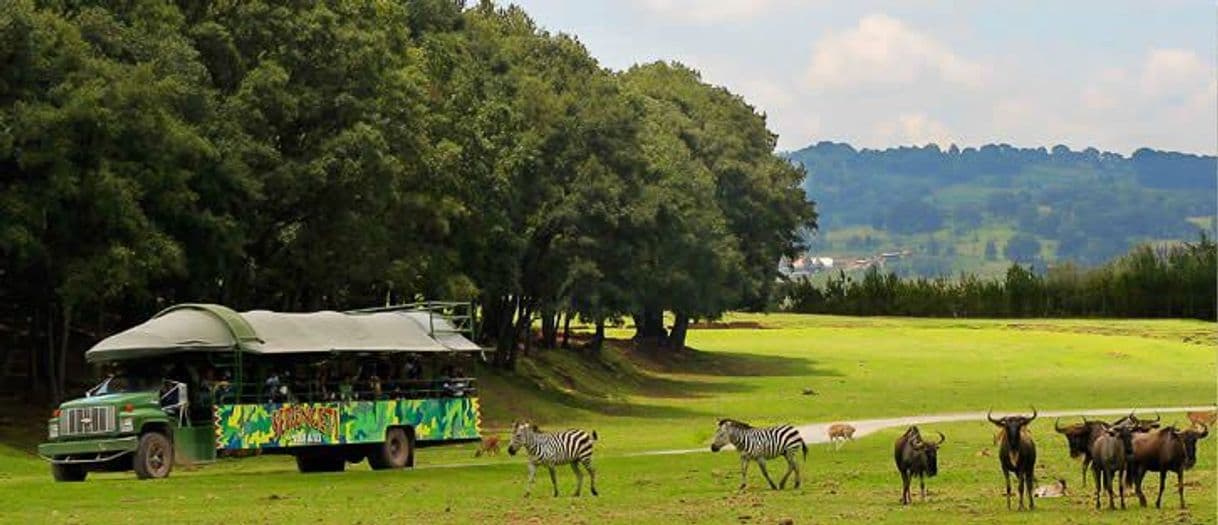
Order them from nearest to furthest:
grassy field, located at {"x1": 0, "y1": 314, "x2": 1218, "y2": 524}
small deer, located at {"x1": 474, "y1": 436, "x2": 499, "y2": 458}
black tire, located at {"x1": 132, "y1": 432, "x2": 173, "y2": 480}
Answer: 1. grassy field, located at {"x1": 0, "y1": 314, "x2": 1218, "y2": 524}
2. black tire, located at {"x1": 132, "y1": 432, "x2": 173, "y2": 480}
3. small deer, located at {"x1": 474, "y1": 436, "x2": 499, "y2": 458}

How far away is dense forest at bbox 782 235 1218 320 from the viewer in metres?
160

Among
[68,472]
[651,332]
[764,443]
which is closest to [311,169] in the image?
[68,472]

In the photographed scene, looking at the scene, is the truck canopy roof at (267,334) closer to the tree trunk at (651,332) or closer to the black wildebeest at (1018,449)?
the black wildebeest at (1018,449)

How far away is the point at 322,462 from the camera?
41.8 m

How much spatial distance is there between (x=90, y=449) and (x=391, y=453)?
6.98 meters

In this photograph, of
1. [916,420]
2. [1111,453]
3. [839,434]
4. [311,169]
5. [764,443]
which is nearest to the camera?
[1111,453]

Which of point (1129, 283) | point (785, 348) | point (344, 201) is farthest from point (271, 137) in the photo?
point (1129, 283)

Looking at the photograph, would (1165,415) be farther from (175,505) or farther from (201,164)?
(175,505)

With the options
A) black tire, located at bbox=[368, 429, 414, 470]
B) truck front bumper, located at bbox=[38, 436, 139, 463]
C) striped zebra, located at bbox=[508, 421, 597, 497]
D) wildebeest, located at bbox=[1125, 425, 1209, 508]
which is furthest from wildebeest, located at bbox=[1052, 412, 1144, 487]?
truck front bumper, located at bbox=[38, 436, 139, 463]

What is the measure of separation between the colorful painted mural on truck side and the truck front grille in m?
2.05

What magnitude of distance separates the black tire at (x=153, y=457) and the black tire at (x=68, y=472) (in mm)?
1030

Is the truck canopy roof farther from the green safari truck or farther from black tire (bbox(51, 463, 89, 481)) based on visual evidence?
black tire (bbox(51, 463, 89, 481))

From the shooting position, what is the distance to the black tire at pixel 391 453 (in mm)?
41094

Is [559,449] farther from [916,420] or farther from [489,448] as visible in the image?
[916,420]
